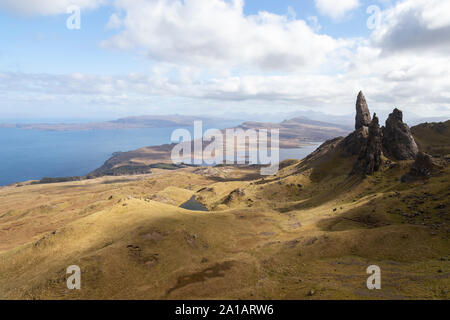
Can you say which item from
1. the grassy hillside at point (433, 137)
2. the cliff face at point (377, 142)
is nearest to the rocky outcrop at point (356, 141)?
the cliff face at point (377, 142)

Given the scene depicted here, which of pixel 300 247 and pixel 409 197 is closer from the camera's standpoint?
pixel 300 247

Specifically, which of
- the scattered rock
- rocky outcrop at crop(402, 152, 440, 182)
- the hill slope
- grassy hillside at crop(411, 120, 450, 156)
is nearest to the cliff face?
the hill slope

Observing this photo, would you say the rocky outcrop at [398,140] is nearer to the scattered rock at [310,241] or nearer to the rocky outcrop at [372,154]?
the rocky outcrop at [372,154]

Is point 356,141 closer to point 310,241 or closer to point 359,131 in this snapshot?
point 359,131

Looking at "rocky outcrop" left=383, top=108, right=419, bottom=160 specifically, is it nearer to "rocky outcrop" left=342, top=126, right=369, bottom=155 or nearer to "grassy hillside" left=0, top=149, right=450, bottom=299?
"rocky outcrop" left=342, top=126, right=369, bottom=155

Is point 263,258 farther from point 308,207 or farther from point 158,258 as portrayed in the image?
point 308,207
